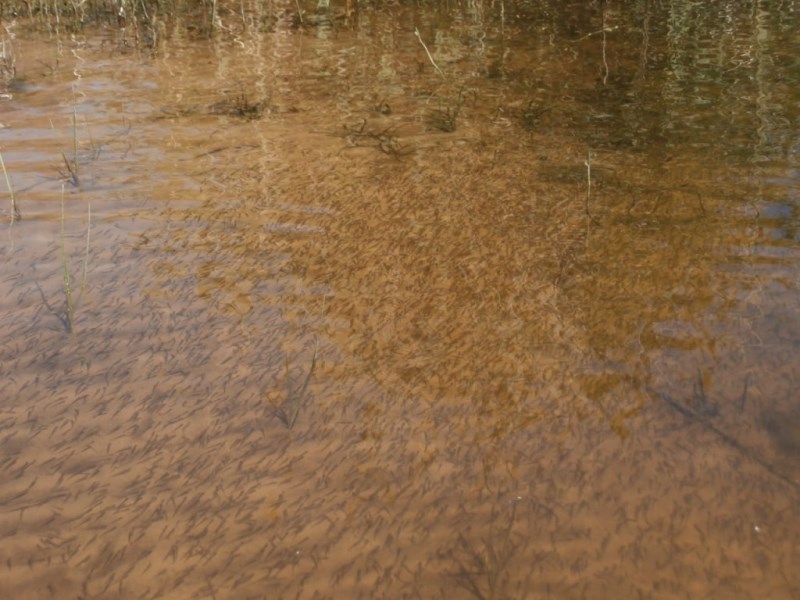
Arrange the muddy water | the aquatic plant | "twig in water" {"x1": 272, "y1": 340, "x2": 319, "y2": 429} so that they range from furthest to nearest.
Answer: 1. the aquatic plant
2. "twig in water" {"x1": 272, "y1": 340, "x2": 319, "y2": 429}
3. the muddy water

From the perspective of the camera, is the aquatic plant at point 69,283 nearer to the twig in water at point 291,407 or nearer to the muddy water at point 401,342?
the muddy water at point 401,342

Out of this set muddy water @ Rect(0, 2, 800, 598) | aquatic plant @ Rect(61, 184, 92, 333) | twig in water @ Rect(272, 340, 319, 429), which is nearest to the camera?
muddy water @ Rect(0, 2, 800, 598)

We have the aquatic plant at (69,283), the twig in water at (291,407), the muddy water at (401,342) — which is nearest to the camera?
the muddy water at (401,342)

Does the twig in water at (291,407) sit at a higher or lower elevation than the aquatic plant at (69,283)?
lower

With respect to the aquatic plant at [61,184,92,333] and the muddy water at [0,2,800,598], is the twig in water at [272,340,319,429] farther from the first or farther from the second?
the aquatic plant at [61,184,92,333]

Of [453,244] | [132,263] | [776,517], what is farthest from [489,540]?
[132,263]

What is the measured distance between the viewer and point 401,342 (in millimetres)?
2754

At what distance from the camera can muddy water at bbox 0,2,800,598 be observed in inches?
78.7

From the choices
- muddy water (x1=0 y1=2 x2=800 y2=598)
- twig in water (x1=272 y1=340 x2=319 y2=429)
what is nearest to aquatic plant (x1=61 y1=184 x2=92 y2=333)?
muddy water (x1=0 y1=2 x2=800 y2=598)

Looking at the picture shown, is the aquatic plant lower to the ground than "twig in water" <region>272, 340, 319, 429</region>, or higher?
higher

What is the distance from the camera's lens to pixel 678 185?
148 inches

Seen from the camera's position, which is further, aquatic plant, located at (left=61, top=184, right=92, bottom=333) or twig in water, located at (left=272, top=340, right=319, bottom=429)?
aquatic plant, located at (left=61, top=184, right=92, bottom=333)

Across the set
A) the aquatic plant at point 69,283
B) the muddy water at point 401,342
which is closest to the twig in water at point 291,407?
the muddy water at point 401,342

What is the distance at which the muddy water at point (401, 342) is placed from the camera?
6.56ft
